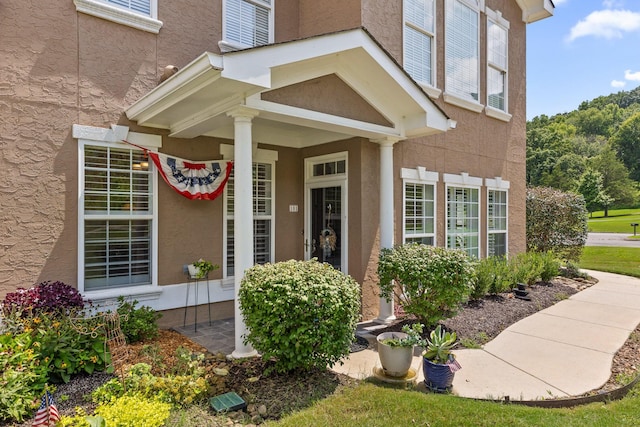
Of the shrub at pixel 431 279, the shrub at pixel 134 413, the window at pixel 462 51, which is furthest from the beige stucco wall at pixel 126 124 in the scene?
the shrub at pixel 134 413

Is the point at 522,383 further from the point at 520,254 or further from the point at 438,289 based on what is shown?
the point at 520,254

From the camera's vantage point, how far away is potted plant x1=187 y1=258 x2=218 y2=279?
6.15 metres

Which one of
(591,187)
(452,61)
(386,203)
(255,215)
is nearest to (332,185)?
(386,203)

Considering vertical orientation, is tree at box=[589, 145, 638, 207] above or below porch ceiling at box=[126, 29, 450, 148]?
above

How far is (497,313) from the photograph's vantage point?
732 cm

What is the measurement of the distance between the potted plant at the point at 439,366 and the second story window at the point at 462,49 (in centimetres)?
646

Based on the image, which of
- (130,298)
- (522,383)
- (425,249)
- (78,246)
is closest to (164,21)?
(78,246)

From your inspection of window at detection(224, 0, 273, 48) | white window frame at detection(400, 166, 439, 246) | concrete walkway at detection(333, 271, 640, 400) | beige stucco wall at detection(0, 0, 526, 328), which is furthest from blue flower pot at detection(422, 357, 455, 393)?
window at detection(224, 0, 273, 48)

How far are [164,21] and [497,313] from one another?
25.7ft

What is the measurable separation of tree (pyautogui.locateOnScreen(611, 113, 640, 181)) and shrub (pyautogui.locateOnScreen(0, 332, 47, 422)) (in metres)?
73.5

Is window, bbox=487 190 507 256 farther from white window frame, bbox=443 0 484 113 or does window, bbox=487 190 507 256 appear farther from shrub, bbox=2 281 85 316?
shrub, bbox=2 281 85 316

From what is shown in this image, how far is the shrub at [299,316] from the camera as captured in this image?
4113mm

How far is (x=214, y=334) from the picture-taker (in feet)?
19.8

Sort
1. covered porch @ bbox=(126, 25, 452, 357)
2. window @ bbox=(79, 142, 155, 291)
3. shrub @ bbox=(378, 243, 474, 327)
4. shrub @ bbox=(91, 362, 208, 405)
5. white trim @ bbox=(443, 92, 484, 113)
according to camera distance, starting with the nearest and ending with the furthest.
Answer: shrub @ bbox=(91, 362, 208, 405), covered porch @ bbox=(126, 25, 452, 357), window @ bbox=(79, 142, 155, 291), shrub @ bbox=(378, 243, 474, 327), white trim @ bbox=(443, 92, 484, 113)
